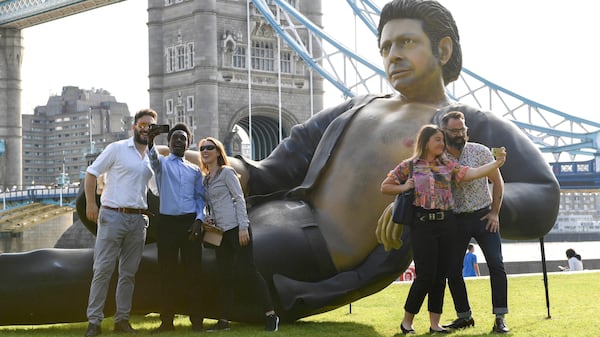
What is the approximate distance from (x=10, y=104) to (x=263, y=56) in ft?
60.7

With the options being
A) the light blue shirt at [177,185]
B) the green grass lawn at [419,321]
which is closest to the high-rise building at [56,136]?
the green grass lawn at [419,321]

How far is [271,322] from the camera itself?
514 centimetres

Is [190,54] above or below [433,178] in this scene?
above

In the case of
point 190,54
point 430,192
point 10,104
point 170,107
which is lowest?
point 430,192

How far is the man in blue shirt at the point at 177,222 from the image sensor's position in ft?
17.3

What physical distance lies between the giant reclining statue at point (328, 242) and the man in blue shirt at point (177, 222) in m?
0.08

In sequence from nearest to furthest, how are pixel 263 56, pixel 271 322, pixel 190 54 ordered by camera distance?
pixel 271 322 → pixel 190 54 → pixel 263 56

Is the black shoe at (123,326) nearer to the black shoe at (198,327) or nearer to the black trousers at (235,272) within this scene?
the black shoe at (198,327)

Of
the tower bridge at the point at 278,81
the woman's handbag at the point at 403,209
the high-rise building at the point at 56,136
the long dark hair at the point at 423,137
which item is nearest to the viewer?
the woman's handbag at the point at 403,209

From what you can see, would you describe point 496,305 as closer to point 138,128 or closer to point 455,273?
point 455,273

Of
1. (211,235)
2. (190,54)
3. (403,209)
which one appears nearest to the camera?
(403,209)

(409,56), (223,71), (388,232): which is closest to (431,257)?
(388,232)

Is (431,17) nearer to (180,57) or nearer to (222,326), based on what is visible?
(222,326)

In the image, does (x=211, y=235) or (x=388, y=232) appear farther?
(x=211, y=235)
